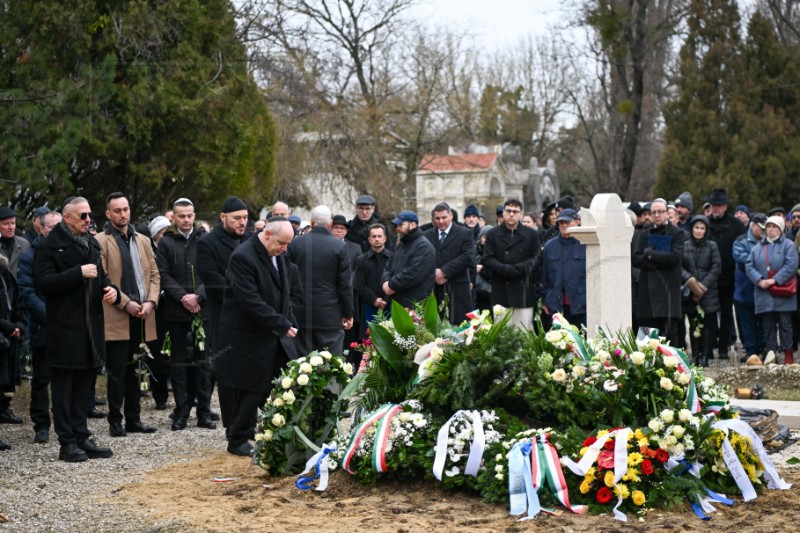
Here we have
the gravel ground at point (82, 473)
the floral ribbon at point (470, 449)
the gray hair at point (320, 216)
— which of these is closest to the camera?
the gravel ground at point (82, 473)

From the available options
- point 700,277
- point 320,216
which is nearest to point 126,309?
point 320,216

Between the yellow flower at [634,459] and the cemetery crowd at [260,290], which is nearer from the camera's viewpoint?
the yellow flower at [634,459]

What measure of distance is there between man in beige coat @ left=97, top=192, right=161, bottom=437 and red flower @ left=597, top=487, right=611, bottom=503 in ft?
16.9

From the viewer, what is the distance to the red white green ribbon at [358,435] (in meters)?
7.49

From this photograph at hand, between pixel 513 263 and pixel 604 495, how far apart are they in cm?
696

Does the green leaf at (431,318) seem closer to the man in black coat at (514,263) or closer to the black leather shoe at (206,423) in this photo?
the black leather shoe at (206,423)

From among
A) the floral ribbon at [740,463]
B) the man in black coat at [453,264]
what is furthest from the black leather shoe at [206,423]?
the floral ribbon at [740,463]

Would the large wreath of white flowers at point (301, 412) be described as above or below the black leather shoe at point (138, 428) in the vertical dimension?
above

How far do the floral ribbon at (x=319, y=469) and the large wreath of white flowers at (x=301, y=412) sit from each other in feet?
0.71

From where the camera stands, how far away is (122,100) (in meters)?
14.7

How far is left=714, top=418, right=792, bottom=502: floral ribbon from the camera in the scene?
22.4 ft

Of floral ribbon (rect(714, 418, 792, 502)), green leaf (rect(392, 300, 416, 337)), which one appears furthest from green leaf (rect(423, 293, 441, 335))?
floral ribbon (rect(714, 418, 792, 502))

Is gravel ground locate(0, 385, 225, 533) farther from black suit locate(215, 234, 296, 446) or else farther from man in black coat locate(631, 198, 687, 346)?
man in black coat locate(631, 198, 687, 346)

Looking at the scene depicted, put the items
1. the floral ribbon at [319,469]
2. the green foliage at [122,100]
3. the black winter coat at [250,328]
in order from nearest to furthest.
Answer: the floral ribbon at [319,469], the black winter coat at [250,328], the green foliage at [122,100]
